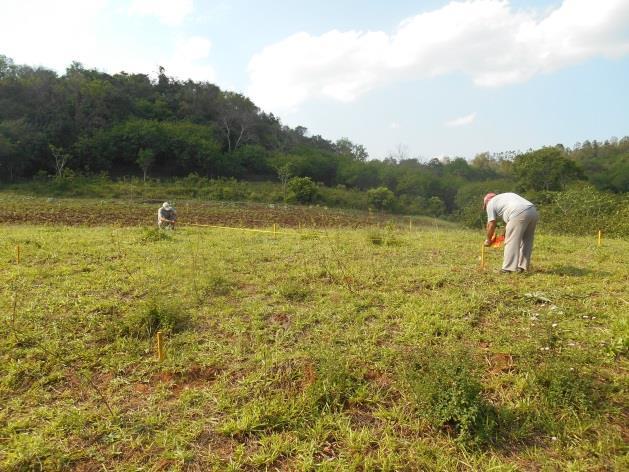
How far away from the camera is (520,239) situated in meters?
5.82

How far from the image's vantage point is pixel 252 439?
2873 millimetres

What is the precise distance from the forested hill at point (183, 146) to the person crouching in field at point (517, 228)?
35522 millimetres

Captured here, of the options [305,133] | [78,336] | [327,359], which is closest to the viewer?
[327,359]

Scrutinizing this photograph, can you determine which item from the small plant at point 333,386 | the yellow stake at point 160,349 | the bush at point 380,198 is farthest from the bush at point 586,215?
the bush at point 380,198

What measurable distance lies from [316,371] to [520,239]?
377cm

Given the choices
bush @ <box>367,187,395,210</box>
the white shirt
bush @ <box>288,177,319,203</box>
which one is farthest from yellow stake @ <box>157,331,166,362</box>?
bush @ <box>367,187,395,210</box>

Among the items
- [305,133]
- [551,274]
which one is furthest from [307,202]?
[305,133]

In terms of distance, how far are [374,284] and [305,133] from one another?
265ft

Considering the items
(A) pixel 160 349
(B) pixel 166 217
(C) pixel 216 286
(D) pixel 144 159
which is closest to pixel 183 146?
(D) pixel 144 159

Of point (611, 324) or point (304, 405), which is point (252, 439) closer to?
point (304, 405)

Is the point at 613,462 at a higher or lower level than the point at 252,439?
higher

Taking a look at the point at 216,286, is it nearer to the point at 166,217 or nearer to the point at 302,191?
the point at 166,217

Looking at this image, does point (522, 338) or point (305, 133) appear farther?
point (305, 133)

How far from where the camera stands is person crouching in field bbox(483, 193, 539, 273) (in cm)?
574
